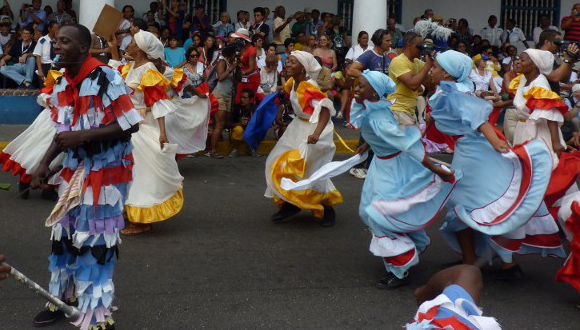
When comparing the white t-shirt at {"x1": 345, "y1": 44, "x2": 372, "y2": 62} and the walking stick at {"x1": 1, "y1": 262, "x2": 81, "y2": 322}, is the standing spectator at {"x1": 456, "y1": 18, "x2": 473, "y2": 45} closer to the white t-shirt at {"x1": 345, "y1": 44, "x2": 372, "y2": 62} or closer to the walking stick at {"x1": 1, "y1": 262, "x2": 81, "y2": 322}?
the white t-shirt at {"x1": 345, "y1": 44, "x2": 372, "y2": 62}

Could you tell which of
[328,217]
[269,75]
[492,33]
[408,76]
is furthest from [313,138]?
[492,33]

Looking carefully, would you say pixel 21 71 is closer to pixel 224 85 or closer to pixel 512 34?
pixel 224 85

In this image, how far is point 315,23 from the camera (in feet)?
58.6

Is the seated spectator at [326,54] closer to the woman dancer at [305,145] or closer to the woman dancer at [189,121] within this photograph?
the woman dancer at [189,121]

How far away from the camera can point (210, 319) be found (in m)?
5.67

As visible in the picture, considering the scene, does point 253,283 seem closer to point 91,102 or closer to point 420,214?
point 420,214

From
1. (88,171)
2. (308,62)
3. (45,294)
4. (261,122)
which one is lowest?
(261,122)

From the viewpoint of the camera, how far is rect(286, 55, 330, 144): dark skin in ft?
25.5

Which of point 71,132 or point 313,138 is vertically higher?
point 71,132

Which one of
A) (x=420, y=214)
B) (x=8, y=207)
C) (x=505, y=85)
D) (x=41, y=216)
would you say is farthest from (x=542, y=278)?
(x=505, y=85)

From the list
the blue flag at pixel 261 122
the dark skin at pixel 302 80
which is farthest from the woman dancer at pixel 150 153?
the blue flag at pixel 261 122

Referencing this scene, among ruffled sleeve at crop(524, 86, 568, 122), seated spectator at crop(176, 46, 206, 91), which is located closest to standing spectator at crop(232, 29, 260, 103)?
seated spectator at crop(176, 46, 206, 91)

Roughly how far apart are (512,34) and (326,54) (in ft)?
19.3

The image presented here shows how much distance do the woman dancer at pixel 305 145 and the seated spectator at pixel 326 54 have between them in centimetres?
723
